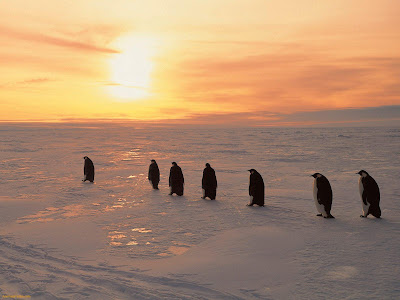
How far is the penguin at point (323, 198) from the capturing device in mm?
7707

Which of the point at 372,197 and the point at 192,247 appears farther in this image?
the point at 372,197

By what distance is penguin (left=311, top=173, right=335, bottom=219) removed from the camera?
7707mm

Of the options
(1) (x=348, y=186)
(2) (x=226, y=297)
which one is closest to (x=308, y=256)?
(2) (x=226, y=297)

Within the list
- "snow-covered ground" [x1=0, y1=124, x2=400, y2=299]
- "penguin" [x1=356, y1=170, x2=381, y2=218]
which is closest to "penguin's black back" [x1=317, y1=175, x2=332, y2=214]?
"snow-covered ground" [x1=0, y1=124, x2=400, y2=299]

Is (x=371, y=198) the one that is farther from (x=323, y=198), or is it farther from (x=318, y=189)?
Answer: (x=318, y=189)

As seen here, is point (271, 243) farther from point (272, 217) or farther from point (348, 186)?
point (348, 186)

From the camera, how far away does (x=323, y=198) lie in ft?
25.4

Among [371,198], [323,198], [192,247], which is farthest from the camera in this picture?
[323,198]

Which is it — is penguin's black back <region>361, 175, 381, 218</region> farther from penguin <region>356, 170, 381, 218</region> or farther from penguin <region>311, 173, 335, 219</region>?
penguin <region>311, 173, 335, 219</region>

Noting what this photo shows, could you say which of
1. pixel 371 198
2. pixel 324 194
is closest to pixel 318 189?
pixel 324 194

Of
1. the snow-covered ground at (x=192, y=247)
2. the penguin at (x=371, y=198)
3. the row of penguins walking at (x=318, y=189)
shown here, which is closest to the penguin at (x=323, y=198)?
the row of penguins walking at (x=318, y=189)

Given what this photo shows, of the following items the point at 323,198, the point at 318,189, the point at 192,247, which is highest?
the point at 318,189

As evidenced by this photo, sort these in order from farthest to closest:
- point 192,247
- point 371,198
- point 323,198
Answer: point 323,198 → point 371,198 → point 192,247

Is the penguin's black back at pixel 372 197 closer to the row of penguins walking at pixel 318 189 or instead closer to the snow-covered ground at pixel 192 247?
the row of penguins walking at pixel 318 189
